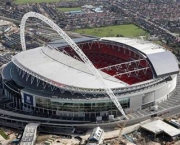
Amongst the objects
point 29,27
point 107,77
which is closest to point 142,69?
point 107,77

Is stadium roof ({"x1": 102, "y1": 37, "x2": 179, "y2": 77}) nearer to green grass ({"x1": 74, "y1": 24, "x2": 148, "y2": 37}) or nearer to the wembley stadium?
the wembley stadium

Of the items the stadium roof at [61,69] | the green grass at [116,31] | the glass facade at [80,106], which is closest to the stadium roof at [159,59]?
the stadium roof at [61,69]

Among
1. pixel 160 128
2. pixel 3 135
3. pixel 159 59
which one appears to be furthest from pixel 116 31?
pixel 3 135

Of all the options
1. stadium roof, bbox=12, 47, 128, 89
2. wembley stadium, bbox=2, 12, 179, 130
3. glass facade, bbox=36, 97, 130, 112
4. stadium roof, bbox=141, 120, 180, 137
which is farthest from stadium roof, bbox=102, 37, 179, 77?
glass facade, bbox=36, 97, 130, 112

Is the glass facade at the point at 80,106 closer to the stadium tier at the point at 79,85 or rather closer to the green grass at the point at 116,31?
the stadium tier at the point at 79,85

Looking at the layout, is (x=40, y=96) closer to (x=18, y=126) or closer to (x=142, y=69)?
(x=18, y=126)

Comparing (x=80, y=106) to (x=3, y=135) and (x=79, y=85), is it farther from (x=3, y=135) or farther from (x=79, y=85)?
(x=3, y=135)
